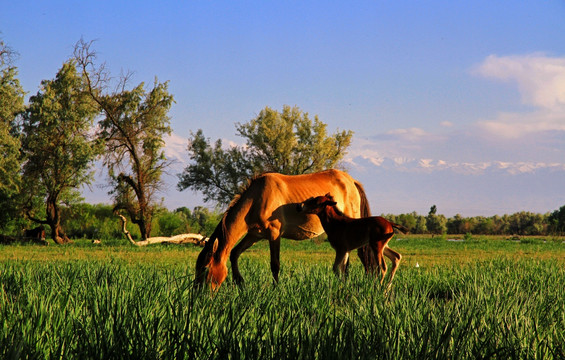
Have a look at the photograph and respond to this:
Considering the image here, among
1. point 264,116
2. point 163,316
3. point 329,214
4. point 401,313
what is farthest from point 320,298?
point 264,116

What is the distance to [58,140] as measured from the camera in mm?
33125

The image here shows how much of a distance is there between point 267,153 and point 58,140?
72.9 ft

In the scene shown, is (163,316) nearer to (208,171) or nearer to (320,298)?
(320,298)

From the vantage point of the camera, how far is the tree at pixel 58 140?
32.4 metres

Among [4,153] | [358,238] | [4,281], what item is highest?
[4,153]

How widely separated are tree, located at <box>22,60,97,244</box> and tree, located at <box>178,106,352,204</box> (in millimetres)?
18686

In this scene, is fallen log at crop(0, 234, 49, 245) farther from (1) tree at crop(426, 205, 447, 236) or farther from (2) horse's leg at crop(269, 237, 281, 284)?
(1) tree at crop(426, 205, 447, 236)

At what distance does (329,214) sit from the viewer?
8898 millimetres

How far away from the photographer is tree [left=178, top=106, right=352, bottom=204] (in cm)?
4984

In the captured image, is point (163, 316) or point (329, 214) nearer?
point (163, 316)

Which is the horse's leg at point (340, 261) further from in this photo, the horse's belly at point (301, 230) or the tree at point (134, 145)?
the tree at point (134, 145)

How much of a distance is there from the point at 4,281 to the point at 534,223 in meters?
75.1

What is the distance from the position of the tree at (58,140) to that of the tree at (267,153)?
18686 millimetres

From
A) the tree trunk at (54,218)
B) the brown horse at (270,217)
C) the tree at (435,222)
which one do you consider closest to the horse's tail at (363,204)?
the brown horse at (270,217)
